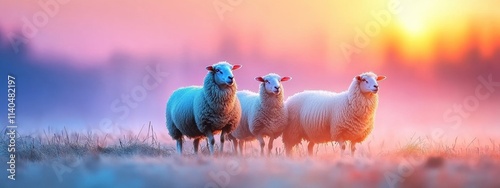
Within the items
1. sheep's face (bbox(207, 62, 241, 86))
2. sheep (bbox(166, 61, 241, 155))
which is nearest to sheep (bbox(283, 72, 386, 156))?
sheep (bbox(166, 61, 241, 155))

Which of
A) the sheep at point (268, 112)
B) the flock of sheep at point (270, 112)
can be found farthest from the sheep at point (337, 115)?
the sheep at point (268, 112)

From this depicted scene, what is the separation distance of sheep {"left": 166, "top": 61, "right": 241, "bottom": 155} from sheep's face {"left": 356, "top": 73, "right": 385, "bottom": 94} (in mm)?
2635

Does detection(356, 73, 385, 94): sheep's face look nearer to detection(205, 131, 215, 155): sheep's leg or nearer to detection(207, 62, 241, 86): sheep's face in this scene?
detection(207, 62, 241, 86): sheep's face

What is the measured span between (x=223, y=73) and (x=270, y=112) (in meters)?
2.13

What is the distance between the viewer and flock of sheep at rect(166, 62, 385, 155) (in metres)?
12.7

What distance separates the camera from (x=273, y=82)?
14.2 metres

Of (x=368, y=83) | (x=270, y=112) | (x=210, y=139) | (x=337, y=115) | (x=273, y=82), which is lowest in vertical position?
(x=210, y=139)

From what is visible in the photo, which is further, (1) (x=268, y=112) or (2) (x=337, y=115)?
(1) (x=268, y=112)

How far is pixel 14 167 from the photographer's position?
8.28m

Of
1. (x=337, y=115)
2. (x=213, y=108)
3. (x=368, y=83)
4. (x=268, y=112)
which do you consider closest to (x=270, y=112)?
(x=268, y=112)

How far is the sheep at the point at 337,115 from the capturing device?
44.5 ft

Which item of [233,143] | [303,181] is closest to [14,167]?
[303,181]

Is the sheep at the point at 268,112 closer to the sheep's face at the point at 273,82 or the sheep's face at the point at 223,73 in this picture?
the sheep's face at the point at 273,82

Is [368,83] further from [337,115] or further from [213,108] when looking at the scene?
[213,108]
